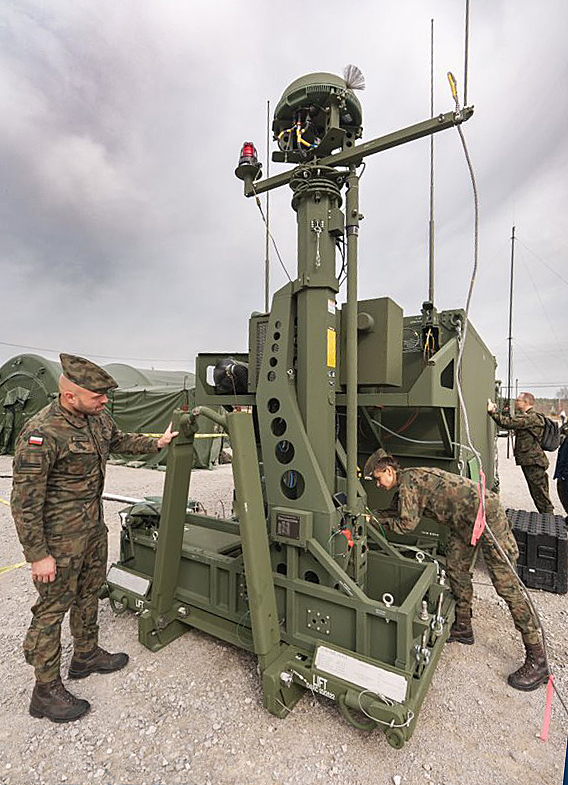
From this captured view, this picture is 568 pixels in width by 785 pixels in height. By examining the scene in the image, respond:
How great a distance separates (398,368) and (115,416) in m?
11.1

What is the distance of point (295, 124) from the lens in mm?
2957

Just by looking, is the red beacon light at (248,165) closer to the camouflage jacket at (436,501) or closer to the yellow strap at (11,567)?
the camouflage jacket at (436,501)

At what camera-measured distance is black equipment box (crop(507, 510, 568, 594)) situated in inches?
161

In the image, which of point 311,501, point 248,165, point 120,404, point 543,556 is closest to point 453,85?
point 248,165

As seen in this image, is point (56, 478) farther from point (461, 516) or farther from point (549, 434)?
point (549, 434)

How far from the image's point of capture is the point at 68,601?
2572 millimetres

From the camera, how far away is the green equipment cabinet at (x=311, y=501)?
2396 millimetres

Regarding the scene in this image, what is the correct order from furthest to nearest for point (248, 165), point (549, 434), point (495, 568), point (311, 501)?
1. point (549, 434)
2. point (248, 165)
3. point (495, 568)
4. point (311, 501)

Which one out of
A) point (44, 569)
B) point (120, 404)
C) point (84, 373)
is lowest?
Result: point (44, 569)

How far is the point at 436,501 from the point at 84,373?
2584mm

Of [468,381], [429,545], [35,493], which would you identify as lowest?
[429,545]

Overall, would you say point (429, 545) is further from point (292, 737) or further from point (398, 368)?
point (292, 737)

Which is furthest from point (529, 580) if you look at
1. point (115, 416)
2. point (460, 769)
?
point (115, 416)

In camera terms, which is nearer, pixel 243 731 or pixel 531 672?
pixel 243 731
